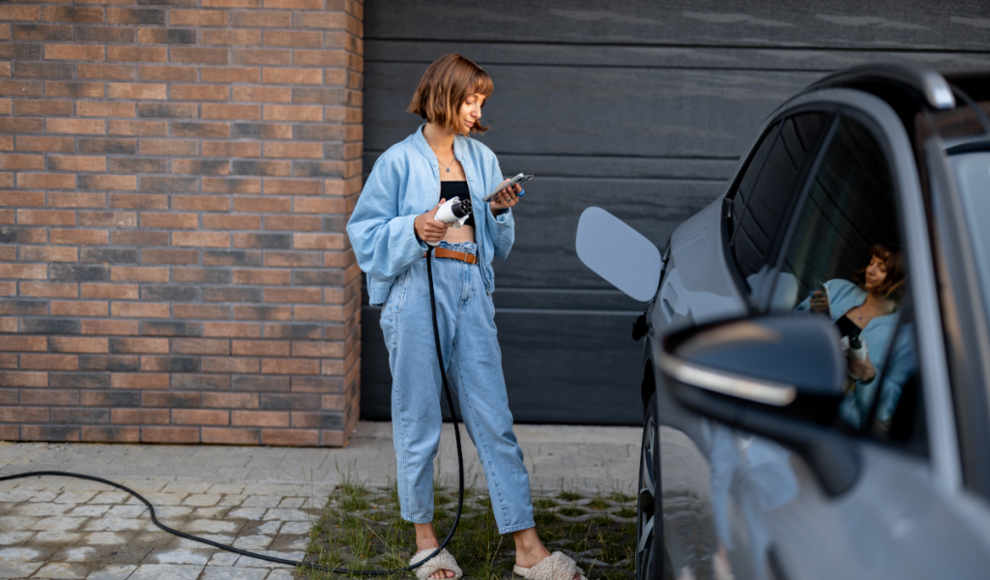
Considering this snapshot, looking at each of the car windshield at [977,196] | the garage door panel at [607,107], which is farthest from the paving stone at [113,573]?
the car windshield at [977,196]

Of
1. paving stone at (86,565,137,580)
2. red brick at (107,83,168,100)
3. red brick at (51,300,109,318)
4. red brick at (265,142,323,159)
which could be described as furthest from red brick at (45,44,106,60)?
paving stone at (86,565,137,580)

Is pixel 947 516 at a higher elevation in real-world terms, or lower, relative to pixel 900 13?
lower

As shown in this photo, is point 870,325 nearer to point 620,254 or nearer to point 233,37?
point 620,254

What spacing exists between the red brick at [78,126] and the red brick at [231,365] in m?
1.31

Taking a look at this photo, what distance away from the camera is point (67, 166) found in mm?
4770

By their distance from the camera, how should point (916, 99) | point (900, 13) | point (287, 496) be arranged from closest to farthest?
1. point (916, 99)
2. point (287, 496)
3. point (900, 13)

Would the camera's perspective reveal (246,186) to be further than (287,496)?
Yes

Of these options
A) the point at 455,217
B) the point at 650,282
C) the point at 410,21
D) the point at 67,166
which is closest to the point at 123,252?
the point at 67,166

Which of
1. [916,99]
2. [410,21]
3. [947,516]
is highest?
[410,21]

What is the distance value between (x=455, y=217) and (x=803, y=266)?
4.77ft

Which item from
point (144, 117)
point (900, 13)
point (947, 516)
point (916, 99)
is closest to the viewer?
point (947, 516)

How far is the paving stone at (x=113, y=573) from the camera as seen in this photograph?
3.30m

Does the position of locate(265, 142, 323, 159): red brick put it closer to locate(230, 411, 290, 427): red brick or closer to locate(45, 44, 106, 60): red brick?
locate(45, 44, 106, 60): red brick

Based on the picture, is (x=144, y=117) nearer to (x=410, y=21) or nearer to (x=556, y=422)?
(x=410, y=21)
